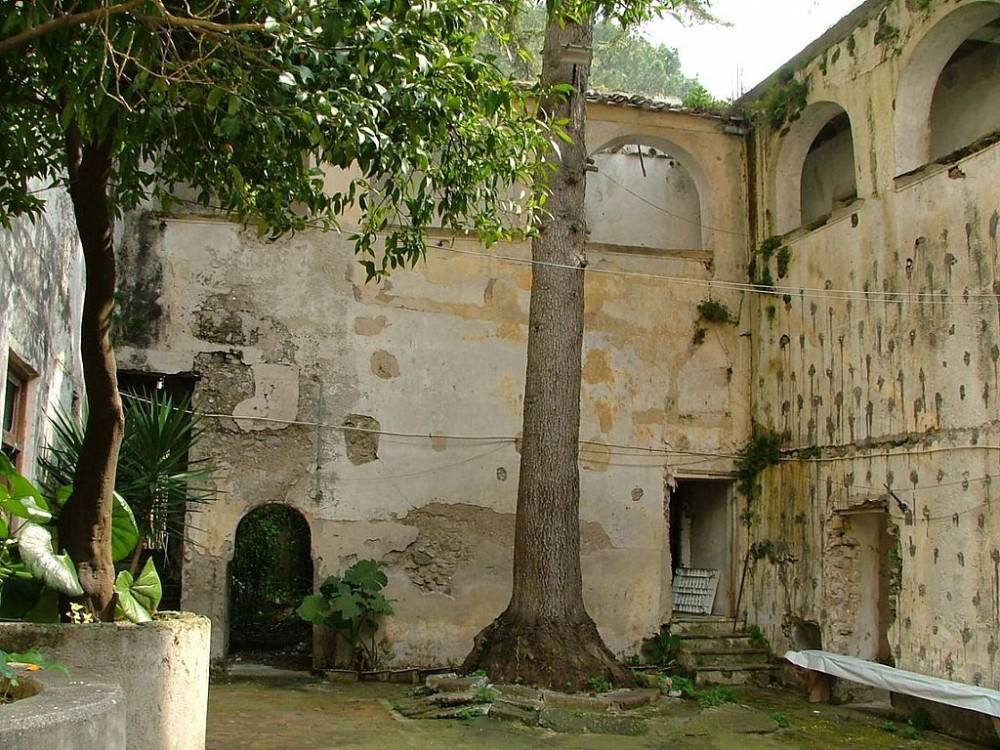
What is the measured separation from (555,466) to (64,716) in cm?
772

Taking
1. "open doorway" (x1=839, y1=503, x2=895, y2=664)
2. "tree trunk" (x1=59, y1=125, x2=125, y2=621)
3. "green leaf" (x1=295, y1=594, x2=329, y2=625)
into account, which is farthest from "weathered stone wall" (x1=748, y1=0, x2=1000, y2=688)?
"tree trunk" (x1=59, y1=125, x2=125, y2=621)

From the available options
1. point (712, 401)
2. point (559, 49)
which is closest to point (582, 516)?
point (712, 401)

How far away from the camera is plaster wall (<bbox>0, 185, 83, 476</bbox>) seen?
6.76 metres

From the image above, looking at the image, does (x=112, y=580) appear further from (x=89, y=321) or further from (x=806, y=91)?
(x=806, y=91)

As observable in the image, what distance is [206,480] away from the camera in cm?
1126

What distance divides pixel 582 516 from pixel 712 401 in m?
2.33

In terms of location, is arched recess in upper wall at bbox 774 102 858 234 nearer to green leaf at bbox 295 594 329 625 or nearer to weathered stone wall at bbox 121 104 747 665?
weathered stone wall at bbox 121 104 747 665

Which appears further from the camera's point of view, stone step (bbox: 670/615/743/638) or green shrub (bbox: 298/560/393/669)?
stone step (bbox: 670/615/743/638)

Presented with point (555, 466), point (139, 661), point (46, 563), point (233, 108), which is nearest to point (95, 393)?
point (46, 563)

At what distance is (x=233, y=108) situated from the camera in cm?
436

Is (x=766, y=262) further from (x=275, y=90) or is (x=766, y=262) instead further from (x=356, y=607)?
(x=275, y=90)

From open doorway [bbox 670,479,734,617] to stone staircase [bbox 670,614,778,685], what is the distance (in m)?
0.46

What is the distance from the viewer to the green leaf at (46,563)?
4773 millimetres

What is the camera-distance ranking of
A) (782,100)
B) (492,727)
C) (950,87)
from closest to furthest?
(492,727), (950,87), (782,100)
